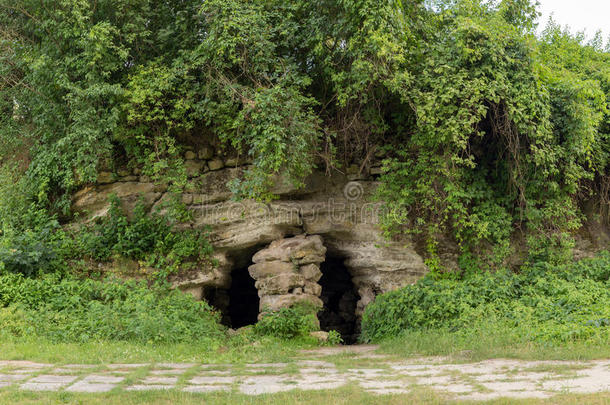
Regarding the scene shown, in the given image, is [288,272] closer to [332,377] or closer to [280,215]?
[280,215]

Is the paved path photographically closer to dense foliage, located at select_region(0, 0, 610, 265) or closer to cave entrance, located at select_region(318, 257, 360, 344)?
dense foliage, located at select_region(0, 0, 610, 265)

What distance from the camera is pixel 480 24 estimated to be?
912 cm

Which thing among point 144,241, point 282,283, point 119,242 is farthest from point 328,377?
point 119,242

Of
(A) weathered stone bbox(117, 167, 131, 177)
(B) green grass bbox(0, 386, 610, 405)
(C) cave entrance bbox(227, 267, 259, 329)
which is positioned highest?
(A) weathered stone bbox(117, 167, 131, 177)

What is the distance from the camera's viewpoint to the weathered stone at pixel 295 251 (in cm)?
1003

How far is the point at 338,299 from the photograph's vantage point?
1362cm

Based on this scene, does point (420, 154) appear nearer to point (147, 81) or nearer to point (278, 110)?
point (278, 110)

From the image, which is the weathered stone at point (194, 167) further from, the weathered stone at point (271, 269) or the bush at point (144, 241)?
the weathered stone at point (271, 269)

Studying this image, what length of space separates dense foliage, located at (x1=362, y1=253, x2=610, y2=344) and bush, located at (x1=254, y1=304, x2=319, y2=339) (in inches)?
45.6

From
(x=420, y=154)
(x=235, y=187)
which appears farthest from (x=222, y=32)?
(x=420, y=154)

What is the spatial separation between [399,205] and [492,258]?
2036 mm

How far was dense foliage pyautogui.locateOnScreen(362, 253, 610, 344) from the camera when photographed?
6910 millimetres

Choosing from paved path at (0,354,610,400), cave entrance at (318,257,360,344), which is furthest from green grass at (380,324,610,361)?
cave entrance at (318,257,360,344)

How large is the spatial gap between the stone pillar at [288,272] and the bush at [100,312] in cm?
112
